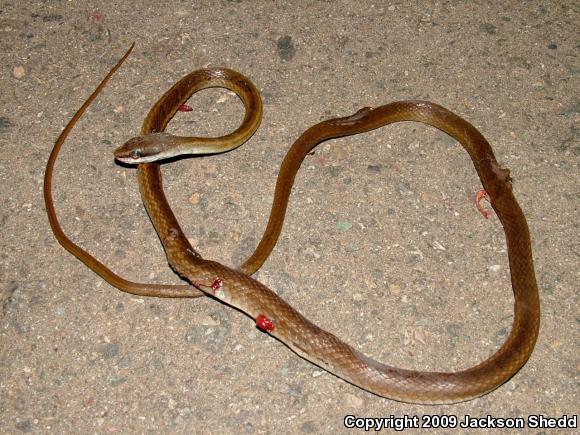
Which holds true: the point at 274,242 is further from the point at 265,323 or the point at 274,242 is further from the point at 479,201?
the point at 479,201

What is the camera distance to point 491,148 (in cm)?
493

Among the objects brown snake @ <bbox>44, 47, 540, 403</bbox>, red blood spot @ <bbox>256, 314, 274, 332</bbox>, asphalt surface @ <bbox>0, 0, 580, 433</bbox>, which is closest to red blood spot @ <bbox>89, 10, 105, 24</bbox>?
asphalt surface @ <bbox>0, 0, 580, 433</bbox>

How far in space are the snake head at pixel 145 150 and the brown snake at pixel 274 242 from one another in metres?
0.01

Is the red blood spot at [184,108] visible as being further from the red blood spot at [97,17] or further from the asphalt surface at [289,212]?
the red blood spot at [97,17]

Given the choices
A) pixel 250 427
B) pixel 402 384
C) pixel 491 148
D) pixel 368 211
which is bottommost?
pixel 250 427

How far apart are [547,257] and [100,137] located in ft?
13.0

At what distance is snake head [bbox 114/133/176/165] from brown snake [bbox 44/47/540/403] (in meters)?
0.01

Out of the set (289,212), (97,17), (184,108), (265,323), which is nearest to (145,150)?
(184,108)

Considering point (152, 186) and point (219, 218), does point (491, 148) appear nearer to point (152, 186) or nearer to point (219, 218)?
point (219, 218)

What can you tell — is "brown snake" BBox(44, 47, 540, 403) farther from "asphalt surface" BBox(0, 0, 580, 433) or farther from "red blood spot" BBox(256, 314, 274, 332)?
"asphalt surface" BBox(0, 0, 580, 433)

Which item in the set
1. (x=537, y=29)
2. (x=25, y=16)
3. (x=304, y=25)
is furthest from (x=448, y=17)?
(x=25, y=16)

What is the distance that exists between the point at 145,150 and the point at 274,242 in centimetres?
130

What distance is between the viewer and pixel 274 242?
4.45m

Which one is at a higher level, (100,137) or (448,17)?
(448,17)
